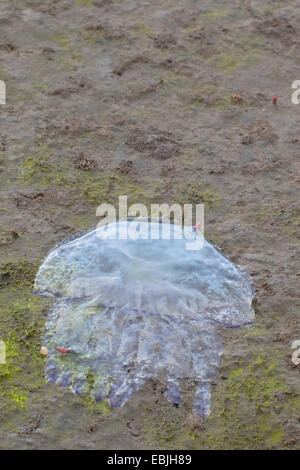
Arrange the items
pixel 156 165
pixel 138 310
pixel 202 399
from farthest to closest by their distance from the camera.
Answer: pixel 156 165, pixel 138 310, pixel 202 399

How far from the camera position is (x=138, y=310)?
3.46 meters

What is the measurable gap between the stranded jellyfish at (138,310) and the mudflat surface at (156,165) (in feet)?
0.25

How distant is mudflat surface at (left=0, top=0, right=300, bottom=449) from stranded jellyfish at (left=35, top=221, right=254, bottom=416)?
8 centimetres

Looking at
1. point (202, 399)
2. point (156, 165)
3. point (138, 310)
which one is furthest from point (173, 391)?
point (156, 165)

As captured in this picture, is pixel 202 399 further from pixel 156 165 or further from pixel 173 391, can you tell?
pixel 156 165

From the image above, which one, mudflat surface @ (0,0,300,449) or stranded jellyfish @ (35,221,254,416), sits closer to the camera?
mudflat surface @ (0,0,300,449)

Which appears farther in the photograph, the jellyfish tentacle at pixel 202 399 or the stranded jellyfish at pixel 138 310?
the stranded jellyfish at pixel 138 310

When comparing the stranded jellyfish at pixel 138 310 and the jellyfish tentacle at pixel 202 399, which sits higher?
the stranded jellyfish at pixel 138 310

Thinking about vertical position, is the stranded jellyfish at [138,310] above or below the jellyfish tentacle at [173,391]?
above

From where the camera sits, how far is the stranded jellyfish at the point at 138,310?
125 inches

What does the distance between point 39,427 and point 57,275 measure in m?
0.95

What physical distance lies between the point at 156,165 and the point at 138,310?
139 centimetres

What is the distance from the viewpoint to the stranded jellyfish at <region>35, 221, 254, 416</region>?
3176mm

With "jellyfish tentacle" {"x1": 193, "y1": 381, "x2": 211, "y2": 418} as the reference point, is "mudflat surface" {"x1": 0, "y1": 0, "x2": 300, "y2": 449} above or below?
above
